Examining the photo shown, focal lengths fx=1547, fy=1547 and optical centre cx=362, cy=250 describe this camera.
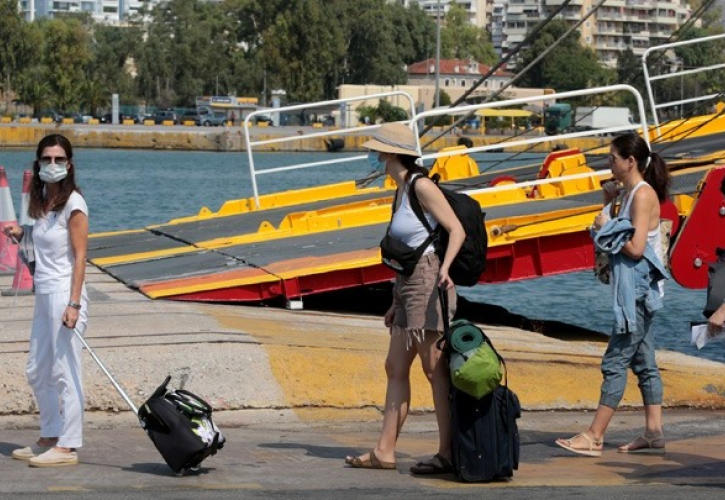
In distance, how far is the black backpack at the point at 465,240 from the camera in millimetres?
7578

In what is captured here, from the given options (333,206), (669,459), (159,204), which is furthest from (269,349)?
(159,204)

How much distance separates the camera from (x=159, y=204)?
1775 inches

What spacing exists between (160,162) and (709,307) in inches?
2787

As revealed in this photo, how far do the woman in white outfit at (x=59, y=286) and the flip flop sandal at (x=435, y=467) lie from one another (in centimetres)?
170

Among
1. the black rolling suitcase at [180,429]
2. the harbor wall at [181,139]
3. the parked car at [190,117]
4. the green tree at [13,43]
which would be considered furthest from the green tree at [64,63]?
the black rolling suitcase at [180,429]

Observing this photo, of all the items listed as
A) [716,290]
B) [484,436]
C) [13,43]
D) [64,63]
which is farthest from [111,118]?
[716,290]

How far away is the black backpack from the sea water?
768 centimetres

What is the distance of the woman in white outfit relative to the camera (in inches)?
301

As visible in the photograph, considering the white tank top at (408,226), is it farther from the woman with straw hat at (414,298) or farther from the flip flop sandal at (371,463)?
the flip flop sandal at (371,463)

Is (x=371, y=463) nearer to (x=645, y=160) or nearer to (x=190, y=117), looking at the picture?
(x=645, y=160)

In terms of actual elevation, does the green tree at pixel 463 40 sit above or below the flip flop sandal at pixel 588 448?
above

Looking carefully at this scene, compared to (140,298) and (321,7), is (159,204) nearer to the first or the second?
(140,298)

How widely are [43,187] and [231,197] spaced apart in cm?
4339

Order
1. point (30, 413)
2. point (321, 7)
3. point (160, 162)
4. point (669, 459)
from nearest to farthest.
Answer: point (669, 459) < point (30, 413) < point (160, 162) < point (321, 7)
